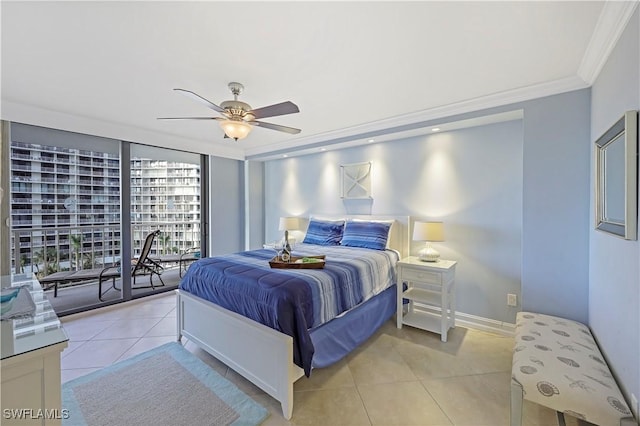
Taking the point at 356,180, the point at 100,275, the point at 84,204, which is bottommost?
the point at 100,275

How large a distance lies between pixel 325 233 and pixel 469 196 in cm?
185

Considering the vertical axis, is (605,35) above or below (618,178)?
above

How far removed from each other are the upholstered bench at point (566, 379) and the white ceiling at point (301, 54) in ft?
6.13

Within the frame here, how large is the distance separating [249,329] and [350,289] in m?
0.89

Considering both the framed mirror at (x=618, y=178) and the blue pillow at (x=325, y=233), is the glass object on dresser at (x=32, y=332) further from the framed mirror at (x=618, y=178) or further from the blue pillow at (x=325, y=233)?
the blue pillow at (x=325, y=233)

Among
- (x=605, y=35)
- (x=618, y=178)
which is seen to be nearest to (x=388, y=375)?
(x=618, y=178)

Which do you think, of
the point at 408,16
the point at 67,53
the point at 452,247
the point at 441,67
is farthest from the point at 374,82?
the point at 67,53

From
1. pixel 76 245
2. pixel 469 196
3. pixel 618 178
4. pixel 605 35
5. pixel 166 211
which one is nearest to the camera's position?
pixel 618 178

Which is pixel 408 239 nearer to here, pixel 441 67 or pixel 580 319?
pixel 580 319

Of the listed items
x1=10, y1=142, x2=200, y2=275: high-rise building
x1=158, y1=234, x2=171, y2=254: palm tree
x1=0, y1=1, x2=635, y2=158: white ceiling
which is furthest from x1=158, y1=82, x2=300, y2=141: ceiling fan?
x1=158, y1=234, x2=171, y2=254: palm tree

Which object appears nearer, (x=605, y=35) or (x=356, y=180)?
(x=605, y=35)

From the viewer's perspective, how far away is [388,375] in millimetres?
2156

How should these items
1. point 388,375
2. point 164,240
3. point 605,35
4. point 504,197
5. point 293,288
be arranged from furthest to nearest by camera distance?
1. point 164,240
2. point 504,197
3. point 388,375
4. point 293,288
5. point 605,35

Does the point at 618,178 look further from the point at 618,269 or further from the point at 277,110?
the point at 277,110
